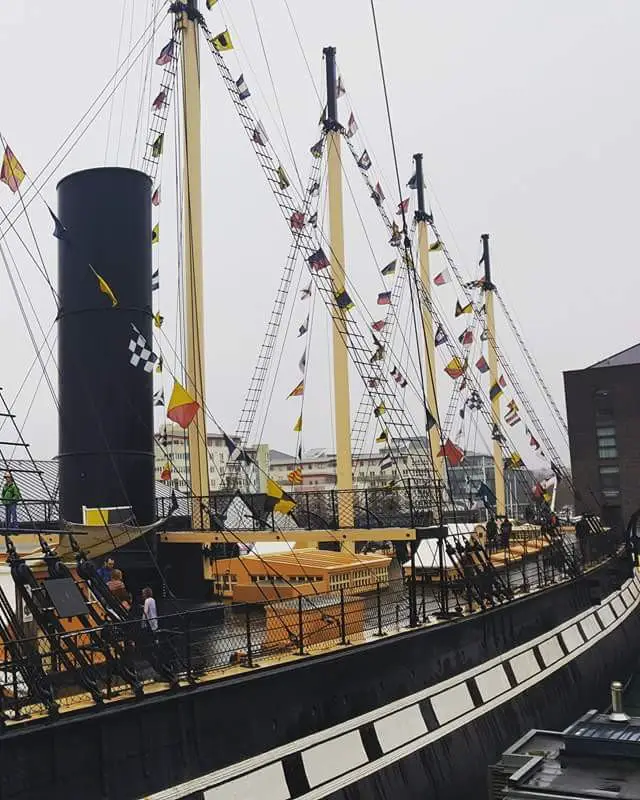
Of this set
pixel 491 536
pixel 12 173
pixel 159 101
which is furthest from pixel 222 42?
pixel 491 536

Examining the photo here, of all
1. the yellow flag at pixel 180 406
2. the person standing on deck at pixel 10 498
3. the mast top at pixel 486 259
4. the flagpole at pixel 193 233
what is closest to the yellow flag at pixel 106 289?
the yellow flag at pixel 180 406

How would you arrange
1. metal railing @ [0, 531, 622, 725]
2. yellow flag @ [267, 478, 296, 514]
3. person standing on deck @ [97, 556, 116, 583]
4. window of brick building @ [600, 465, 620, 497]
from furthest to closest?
window of brick building @ [600, 465, 620, 497]
yellow flag @ [267, 478, 296, 514]
person standing on deck @ [97, 556, 116, 583]
metal railing @ [0, 531, 622, 725]

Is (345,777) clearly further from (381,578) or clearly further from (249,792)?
(381,578)

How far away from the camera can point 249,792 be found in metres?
7.22

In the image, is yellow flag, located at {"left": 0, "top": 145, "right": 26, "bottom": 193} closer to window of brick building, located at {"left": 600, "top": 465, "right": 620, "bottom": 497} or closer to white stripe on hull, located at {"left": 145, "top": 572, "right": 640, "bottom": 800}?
white stripe on hull, located at {"left": 145, "top": 572, "right": 640, "bottom": 800}

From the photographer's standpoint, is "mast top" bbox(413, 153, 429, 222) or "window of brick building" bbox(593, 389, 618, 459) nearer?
"mast top" bbox(413, 153, 429, 222)

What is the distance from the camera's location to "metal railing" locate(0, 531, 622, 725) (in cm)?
661

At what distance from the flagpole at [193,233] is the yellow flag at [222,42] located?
565mm

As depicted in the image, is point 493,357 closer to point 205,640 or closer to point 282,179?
point 282,179

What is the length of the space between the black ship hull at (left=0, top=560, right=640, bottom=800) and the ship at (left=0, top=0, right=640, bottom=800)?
2 cm

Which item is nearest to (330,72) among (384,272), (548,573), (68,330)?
(384,272)

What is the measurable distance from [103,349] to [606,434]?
3484 centimetres

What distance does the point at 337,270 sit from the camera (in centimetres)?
2205

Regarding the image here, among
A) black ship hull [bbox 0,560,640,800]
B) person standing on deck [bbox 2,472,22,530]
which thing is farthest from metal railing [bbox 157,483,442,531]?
person standing on deck [bbox 2,472,22,530]
